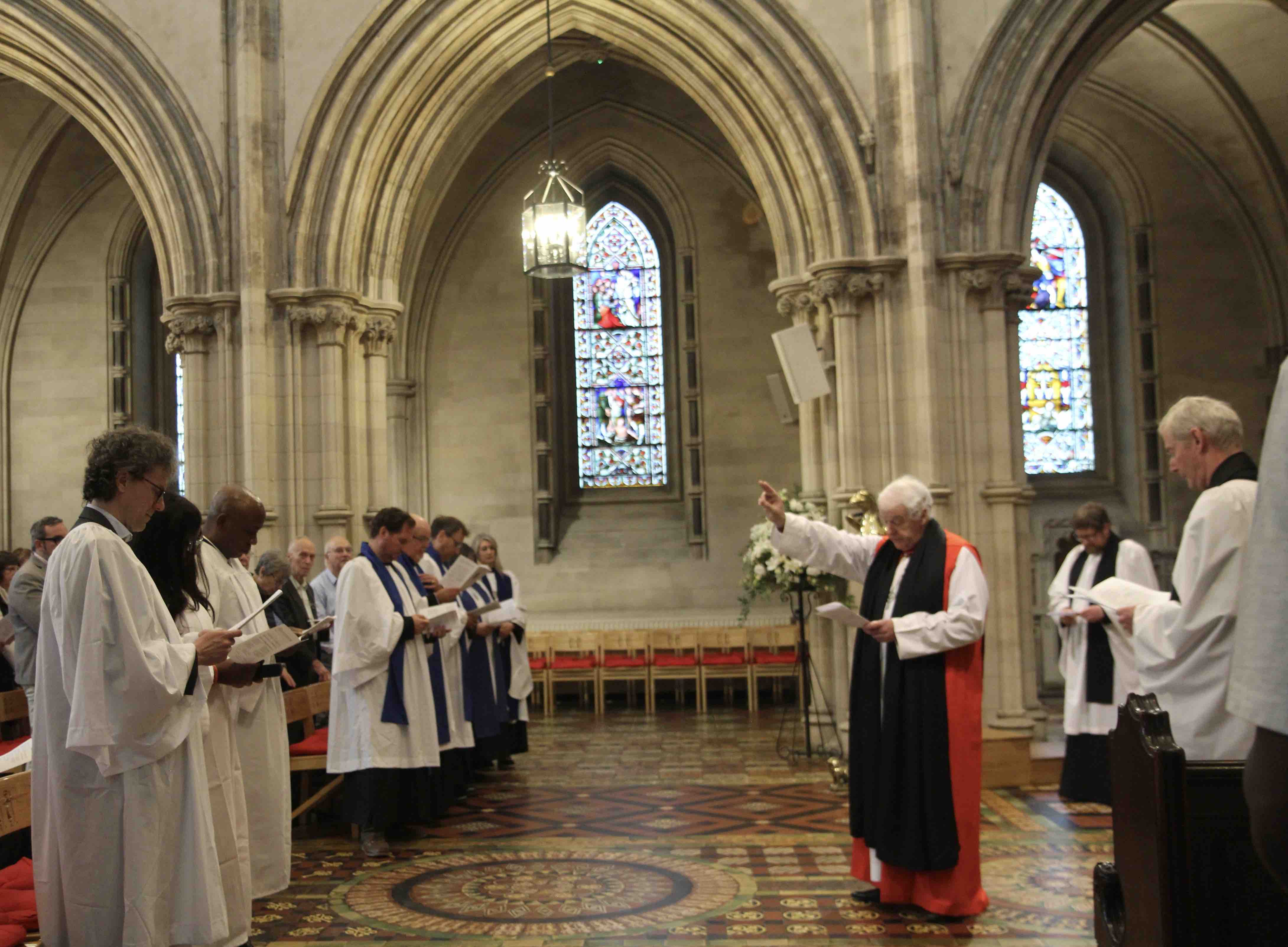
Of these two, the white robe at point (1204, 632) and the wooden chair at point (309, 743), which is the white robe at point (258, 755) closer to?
the wooden chair at point (309, 743)

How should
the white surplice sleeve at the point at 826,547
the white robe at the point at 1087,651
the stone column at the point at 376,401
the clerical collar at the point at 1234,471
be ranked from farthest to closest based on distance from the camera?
1. the stone column at the point at 376,401
2. the white robe at the point at 1087,651
3. the white surplice sleeve at the point at 826,547
4. the clerical collar at the point at 1234,471

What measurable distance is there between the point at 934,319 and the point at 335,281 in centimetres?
447

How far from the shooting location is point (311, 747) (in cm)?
675

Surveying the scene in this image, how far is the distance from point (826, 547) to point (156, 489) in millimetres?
2653

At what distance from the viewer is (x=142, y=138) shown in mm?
9758

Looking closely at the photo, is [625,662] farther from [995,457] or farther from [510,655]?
[995,457]

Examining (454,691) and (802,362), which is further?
(802,362)

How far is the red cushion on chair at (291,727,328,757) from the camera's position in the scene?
Answer: 6680 mm

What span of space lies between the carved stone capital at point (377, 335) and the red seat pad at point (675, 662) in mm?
3885

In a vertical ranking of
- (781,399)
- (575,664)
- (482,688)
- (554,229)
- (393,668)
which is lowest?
(575,664)

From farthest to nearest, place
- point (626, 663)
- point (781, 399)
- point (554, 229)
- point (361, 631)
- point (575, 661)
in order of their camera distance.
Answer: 1. point (575, 661)
2. point (626, 663)
3. point (781, 399)
4. point (554, 229)
5. point (361, 631)

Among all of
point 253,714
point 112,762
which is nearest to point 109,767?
point 112,762

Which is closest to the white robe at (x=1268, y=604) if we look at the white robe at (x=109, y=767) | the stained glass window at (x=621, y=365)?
the white robe at (x=109, y=767)

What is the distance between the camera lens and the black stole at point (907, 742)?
471 cm
